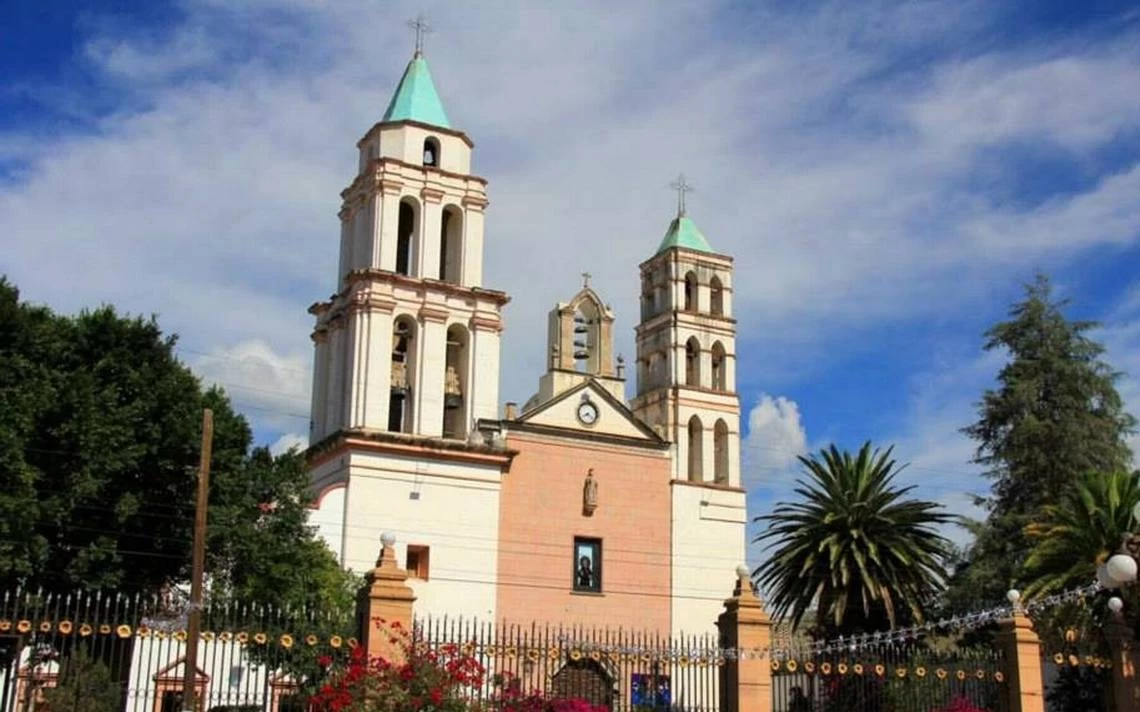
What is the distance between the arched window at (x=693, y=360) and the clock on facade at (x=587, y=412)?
Answer: 840cm

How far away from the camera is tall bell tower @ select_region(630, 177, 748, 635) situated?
139 ft

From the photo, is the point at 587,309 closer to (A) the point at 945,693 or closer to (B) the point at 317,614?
(B) the point at 317,614

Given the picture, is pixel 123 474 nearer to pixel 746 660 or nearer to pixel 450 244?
pixel 746 660

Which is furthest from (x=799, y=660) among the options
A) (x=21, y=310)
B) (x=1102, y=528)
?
(x=21, y=310)

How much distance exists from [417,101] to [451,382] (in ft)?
30.1

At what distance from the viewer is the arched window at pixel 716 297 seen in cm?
5166

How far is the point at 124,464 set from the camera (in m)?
27.3

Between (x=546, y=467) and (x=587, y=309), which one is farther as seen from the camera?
(x=587, y=309)

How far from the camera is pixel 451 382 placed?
→ 42.0 m

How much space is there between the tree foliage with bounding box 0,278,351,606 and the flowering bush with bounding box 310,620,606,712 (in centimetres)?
1031

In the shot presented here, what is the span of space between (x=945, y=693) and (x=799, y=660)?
2879 millimetres

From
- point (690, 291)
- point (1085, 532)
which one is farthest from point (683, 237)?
point (1085, 532)

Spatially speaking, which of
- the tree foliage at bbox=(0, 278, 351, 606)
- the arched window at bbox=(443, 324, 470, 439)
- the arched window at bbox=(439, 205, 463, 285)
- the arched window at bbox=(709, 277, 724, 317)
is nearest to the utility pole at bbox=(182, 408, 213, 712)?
the tree foliage at bbox=(0, 278, 351, 606)

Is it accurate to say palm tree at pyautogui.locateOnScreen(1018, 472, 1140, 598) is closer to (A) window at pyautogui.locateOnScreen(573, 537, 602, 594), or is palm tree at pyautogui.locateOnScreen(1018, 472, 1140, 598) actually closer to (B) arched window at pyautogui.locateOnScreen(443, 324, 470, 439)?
(A) window at pyautogui.locateOnScreen(573, 537, 602, 594)
